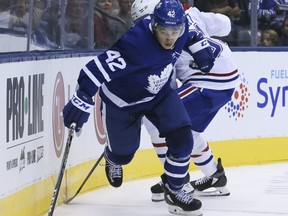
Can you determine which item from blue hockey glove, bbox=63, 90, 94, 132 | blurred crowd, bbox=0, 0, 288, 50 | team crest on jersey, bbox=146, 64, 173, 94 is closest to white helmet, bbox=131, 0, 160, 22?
team crest on jersey, bbox=146, 64, 173, 94

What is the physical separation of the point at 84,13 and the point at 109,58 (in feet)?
6.28

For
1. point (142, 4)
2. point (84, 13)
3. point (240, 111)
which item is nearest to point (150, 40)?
point (142, 4)

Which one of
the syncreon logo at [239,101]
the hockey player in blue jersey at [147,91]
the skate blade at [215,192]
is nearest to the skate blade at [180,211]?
the hockey player in blue jersey at [147,91]

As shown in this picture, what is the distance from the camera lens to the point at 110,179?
560cm

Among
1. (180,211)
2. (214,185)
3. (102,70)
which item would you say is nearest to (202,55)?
(102,70)

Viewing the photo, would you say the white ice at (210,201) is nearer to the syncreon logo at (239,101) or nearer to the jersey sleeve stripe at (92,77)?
the syncreon logo at (239,101)

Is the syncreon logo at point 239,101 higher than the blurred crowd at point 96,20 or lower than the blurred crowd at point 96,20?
lower

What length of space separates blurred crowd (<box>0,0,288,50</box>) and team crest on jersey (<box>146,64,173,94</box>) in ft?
2.66

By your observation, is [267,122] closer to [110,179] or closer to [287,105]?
[287,105]

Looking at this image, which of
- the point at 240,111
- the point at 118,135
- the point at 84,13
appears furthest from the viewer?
the point at 240,111

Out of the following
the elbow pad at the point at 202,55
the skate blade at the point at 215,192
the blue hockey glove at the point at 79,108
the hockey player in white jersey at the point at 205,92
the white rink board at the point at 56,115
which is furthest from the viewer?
the skate blade at the point at 215,192

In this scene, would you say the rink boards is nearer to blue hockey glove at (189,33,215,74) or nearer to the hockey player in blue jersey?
the hockey player in blue jersey

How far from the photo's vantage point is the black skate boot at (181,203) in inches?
209

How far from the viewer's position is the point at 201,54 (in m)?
5.43
